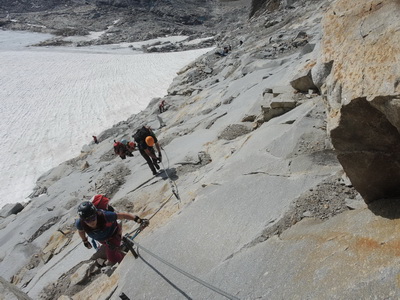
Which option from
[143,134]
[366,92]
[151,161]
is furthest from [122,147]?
[366,92]

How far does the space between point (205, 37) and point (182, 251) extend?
52.2 metres

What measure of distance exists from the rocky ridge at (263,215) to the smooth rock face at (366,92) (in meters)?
0.02

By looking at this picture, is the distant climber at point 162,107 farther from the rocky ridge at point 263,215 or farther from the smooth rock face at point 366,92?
the smooth rock face at point 366,92

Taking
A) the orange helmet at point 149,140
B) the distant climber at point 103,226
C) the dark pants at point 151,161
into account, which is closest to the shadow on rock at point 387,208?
the distant climber at point 103,226

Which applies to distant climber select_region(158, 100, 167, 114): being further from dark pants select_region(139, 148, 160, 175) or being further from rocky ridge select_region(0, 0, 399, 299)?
dark pants select_region(139, 148, 160, 175)

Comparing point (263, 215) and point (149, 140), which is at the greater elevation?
point (149, 140)

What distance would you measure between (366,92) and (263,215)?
2.44m

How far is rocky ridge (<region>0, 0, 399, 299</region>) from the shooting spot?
125 inches

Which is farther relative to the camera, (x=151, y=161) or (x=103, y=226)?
(x=151, y=161)

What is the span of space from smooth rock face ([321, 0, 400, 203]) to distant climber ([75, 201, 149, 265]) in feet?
13.2

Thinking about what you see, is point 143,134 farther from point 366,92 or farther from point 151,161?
point 366,92

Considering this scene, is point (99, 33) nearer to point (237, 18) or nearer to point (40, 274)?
point (237, 18)

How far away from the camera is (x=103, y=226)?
596 centimetres

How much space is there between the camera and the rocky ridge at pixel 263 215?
125 inches
